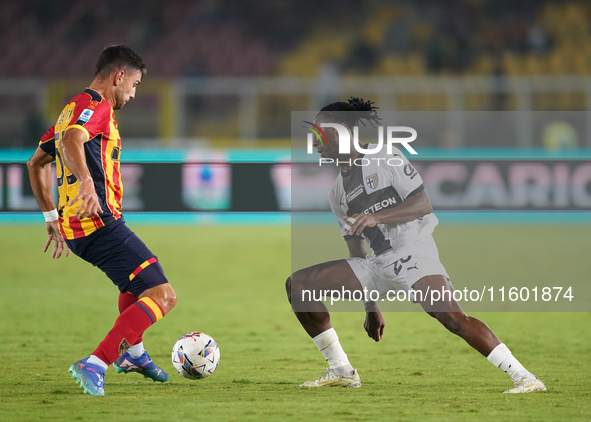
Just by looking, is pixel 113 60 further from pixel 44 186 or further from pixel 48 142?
pixel 44 186

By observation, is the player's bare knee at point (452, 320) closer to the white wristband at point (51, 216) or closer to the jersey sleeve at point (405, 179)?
the jersey sleeve at point (405, 179)

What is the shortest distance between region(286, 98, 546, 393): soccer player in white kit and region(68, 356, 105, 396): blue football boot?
1.24m

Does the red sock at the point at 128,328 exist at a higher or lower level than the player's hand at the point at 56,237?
lower

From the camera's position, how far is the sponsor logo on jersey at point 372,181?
4.83 meters

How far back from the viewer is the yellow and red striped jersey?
4434 mm

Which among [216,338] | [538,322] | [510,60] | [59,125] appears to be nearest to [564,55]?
[510,60]

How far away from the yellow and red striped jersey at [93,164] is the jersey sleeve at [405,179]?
1708 mm

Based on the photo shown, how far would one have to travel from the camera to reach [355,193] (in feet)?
16.1

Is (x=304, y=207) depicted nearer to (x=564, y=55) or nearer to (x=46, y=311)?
(x=46, y=311)

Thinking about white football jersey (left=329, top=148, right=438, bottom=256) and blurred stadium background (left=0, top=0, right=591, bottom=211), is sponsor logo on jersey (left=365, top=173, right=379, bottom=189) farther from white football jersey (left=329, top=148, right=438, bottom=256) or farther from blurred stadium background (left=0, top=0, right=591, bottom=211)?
blurred stadium background (left=0, top=0, right=591, bottom=211)


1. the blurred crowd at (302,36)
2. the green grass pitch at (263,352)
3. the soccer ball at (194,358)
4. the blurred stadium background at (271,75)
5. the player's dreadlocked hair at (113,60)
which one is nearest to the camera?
the green grass pitch at (263,352)

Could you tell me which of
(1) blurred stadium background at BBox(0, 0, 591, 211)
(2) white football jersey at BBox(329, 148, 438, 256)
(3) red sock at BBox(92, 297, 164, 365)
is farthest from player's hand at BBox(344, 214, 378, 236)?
(1) blurred stadium background at BBox(0, 0, 591, 211)

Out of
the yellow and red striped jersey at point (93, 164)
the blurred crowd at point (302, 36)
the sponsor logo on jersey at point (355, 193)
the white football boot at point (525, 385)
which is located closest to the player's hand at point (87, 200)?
the yellow and red striped jersey at point (93, 164)

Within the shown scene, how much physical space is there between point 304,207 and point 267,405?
347 inches
